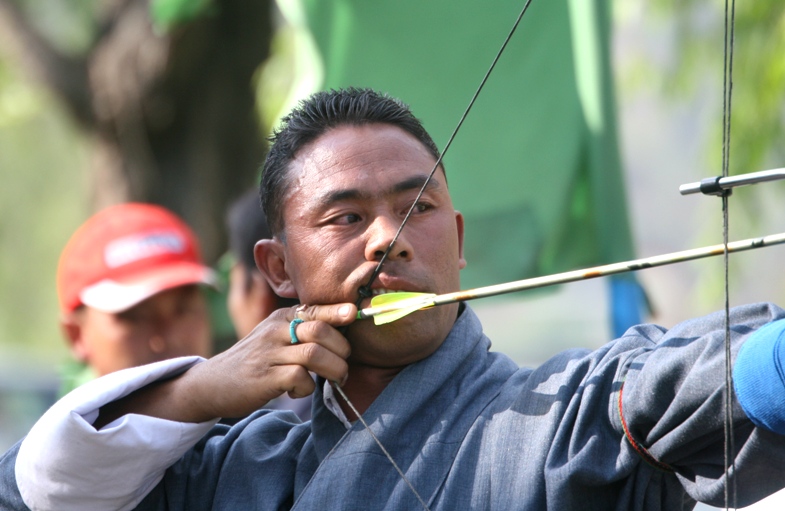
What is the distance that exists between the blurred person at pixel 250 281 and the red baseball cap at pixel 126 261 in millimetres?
138

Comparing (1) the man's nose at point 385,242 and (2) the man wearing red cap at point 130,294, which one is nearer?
(1) the man's nose at point 385,242

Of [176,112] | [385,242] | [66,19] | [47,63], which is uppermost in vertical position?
[66,19]

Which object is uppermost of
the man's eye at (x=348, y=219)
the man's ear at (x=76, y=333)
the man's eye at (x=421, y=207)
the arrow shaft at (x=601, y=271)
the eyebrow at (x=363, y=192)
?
the eyebrow at (x=363, y=192)

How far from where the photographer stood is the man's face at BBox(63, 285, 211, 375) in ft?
10.6

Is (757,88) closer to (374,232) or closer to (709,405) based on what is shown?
(374,232)

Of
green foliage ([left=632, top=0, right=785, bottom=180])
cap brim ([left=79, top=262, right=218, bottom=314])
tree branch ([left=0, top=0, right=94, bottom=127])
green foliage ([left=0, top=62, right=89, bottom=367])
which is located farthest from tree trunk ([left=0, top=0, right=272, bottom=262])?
green foliage ([left=0, top=62, right=89, bottom=367])

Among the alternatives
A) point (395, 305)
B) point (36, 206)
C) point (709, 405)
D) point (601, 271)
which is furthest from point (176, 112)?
point (709, 405)

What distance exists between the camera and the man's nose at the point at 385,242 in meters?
1.93

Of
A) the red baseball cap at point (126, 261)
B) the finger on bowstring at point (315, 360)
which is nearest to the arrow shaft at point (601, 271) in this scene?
the finger on bowstring at point (315, 360)

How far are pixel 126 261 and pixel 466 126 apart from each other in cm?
119

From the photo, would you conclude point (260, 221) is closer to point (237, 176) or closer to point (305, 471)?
point (305, 471)

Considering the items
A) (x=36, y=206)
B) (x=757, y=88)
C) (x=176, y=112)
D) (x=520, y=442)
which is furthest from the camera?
(x=36, y=206)

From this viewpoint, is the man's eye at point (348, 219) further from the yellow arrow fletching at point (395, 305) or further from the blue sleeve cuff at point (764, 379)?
the blue sleeve cuff at point (764, 379)

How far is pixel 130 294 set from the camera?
3332 millimetres
